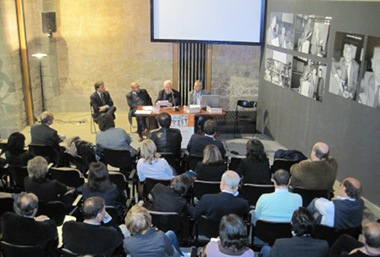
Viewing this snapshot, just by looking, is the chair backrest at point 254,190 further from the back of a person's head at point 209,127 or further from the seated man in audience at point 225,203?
the back of a person's head at point 209,127

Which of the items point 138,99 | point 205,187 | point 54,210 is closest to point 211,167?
point 205,187

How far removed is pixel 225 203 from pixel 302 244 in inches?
40.4

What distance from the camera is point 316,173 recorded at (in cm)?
521

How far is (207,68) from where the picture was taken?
10914mm

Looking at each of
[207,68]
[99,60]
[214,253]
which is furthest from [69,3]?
[214,253]

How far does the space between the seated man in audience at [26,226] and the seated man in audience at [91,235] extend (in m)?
0.24

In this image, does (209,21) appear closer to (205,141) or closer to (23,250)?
(205,141)

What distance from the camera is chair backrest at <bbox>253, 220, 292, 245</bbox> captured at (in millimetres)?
4172

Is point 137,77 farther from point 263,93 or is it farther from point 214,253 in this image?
point 214,253

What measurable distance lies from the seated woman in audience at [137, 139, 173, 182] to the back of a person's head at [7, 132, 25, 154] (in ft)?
5.45

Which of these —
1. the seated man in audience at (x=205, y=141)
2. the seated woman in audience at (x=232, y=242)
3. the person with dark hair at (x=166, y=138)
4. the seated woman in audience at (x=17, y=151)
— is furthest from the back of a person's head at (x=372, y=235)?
the seated woman in audience at (x=17, y=151)

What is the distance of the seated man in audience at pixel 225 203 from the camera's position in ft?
14.3

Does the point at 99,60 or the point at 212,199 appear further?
the point at 99,60

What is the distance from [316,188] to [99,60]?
284 inches
